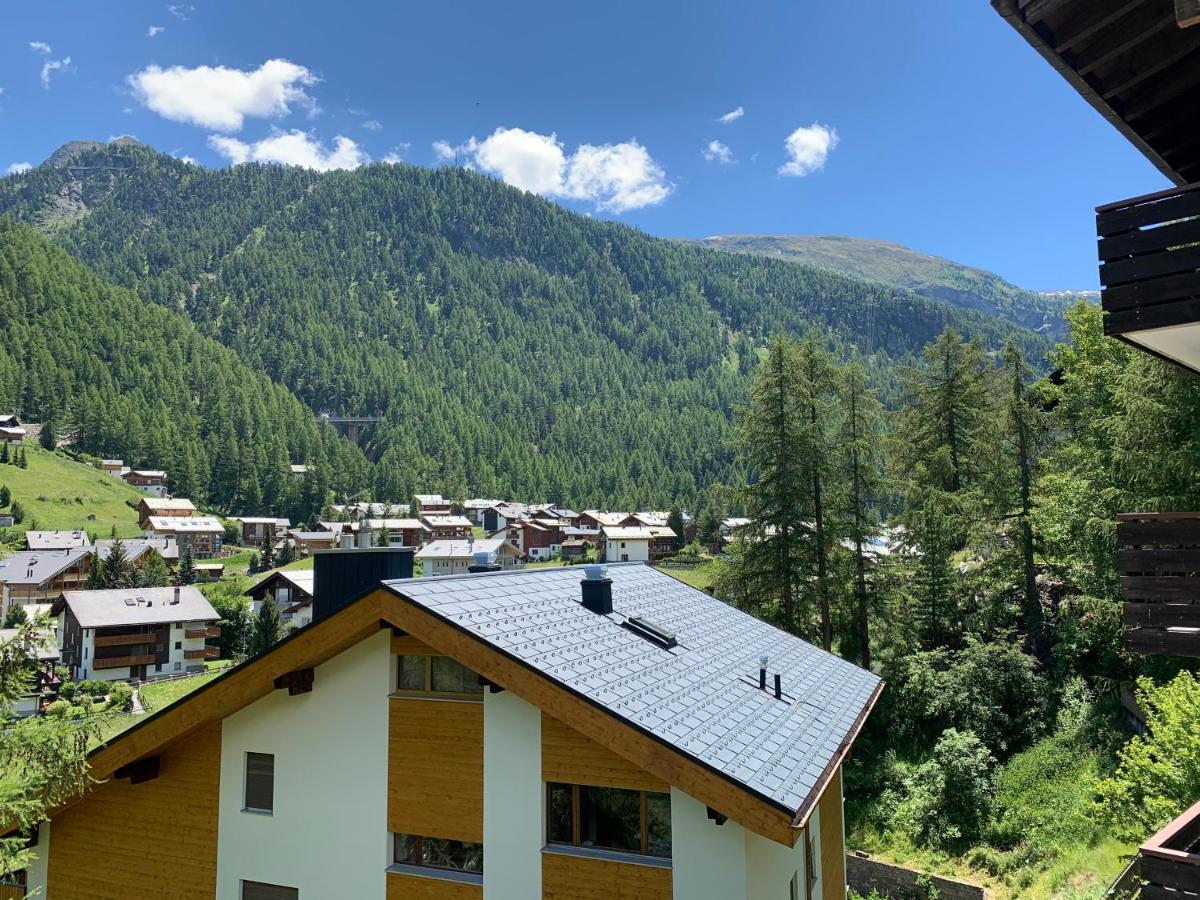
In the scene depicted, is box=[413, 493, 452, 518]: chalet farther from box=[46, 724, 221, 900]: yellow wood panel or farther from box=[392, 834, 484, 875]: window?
box=[392, 834, 484, 875]: window

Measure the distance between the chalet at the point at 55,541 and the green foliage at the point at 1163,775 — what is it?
112 m

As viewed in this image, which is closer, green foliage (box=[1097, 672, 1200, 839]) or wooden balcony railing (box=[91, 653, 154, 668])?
green foliage (box=[1097, 672, 1200, 839])

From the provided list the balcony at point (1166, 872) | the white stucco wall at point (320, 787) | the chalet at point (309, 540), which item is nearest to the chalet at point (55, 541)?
the chalet at point (309, 540)

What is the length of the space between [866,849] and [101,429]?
183399 mm

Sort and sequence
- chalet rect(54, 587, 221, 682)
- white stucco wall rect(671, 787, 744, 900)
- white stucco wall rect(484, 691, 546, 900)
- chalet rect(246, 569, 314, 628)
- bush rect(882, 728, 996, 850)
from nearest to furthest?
white stucco wall rect(671, 787, 744, 900)
white stucco wall rect(484, 691, 546, 900)
bush rect(882, 728, 996, 850)
chalet rect(54, 587, 221, 682)
chalet rect(246, 569, 314, 628)

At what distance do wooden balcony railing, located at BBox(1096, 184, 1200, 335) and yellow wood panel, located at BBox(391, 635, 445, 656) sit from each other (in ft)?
27.8

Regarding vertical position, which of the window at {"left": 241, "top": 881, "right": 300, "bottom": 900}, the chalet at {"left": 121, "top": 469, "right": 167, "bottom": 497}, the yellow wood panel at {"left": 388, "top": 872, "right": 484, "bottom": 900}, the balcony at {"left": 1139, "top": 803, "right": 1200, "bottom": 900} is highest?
the chalet at {"left": 121, "top": 469, "right": 167, "bottom": 497}

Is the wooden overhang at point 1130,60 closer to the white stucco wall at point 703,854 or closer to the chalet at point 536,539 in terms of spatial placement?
the white stucco wall at point 703,854

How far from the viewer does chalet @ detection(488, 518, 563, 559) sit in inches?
5364

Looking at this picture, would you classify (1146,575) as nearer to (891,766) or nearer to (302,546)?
(891,766)

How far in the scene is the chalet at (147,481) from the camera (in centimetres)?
15612

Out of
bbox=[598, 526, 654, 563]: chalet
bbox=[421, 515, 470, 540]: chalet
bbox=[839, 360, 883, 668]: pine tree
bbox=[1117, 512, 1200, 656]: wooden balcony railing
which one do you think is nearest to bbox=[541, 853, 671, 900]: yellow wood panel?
bbox=[1117, 512, 1200, 656]: wooden balcony railing

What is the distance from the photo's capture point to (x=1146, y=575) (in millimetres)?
7039

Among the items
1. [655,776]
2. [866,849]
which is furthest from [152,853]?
[866,849]
